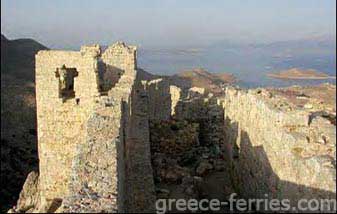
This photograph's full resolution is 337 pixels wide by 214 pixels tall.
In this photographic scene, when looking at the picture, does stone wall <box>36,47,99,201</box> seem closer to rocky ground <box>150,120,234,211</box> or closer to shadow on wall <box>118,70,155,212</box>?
shadow on wall <box>118,70,155,212</box>

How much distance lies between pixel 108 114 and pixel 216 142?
9638 millimetres

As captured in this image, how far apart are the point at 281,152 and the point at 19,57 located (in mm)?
73191

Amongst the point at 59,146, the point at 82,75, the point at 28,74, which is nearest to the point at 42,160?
the point at 59,146

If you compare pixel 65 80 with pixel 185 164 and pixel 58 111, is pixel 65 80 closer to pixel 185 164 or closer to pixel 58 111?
pixel 58 111

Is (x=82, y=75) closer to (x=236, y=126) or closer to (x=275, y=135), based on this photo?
(x=236, y=126)

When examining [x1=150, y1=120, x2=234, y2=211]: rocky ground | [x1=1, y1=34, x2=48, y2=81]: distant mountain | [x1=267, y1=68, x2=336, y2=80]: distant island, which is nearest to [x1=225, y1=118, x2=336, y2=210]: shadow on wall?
[x1=150, y1=120, x2=234, y2=211]: rocky ground

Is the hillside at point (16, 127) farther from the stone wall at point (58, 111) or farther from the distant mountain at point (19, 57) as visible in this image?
the stone wall at point (58, 111)

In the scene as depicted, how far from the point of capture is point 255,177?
11430mm

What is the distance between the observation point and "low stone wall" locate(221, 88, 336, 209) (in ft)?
25.2

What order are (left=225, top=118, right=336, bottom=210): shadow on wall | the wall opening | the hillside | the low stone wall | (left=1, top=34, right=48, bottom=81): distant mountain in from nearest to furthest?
→ the low stone wall, (left=225, top=118, right=336, bottom=210): shadow on wall, the wall opening, the hillside, (left=1, top=34, right=48, bottom=81): distant mountain

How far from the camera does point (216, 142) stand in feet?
62.8

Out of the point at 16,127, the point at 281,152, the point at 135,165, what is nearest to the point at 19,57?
the point at 16,127

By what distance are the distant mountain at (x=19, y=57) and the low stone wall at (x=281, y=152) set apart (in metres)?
53.7

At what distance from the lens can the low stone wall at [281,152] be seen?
7684 mm
